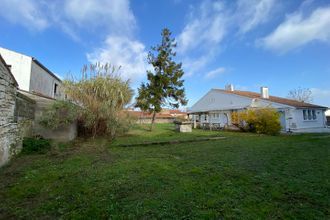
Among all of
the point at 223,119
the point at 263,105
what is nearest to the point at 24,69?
the point at 223,119

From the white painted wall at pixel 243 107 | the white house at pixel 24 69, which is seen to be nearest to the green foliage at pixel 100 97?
the white house at pixel 24 69

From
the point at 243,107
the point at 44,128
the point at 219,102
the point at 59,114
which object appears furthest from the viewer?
the point at 219,102

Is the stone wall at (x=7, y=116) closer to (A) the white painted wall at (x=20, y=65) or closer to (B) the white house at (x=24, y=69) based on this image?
(B) the white house at (x=24, y=69)

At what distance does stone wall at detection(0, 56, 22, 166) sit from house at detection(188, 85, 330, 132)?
64.2 feet

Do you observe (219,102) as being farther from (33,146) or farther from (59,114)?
(33,146)

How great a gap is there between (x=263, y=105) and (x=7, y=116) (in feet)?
73.0

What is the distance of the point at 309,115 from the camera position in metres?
21.8

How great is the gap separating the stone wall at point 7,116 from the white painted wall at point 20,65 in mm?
8523

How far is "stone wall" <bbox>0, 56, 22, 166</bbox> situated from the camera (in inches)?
231

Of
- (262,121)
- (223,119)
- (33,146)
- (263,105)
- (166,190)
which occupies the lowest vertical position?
(166,190)

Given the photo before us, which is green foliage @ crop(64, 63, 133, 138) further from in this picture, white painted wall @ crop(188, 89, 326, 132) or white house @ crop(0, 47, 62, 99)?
white painted wall @ crop(188, 89, 326, 132)

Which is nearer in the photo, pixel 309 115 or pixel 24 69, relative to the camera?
pixel 24 69

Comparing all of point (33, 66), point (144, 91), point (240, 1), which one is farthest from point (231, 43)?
point (33, 66)

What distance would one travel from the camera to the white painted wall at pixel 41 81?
588 inches
